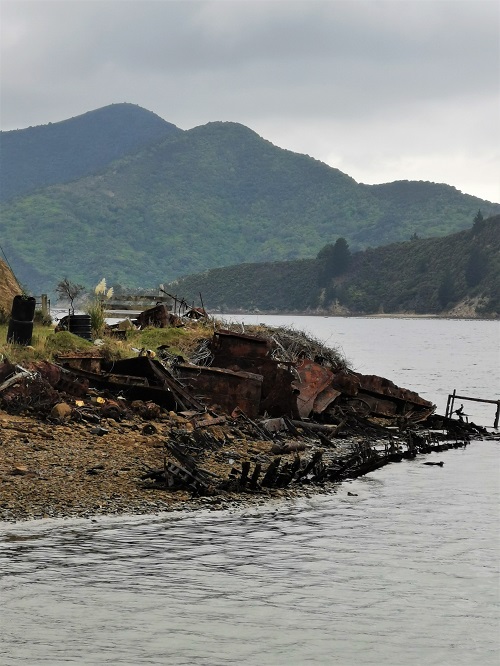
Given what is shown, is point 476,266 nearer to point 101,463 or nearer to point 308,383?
point 308,383

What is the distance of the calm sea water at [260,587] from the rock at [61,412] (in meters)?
5.02

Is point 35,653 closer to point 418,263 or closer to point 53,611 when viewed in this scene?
point 53,611

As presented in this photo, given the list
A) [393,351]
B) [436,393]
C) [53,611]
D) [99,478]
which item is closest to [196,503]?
[99,478]

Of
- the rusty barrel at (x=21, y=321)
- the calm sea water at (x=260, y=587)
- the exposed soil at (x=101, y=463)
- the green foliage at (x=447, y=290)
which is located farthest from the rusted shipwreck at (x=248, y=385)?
the green foliage at (x=447, y=290)

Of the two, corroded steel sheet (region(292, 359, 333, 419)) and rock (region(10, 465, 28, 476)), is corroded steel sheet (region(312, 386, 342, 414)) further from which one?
rock (region(10, 465, 28, 476))

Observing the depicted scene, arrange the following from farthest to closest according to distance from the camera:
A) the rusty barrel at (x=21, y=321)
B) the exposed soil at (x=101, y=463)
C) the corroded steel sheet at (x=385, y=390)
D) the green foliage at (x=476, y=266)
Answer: the green foliage at (x=476, y=266)
the corroded steel sheet at (x=385, y=390)
the rusty barrel at (x=21, y=321)
the exposed soil at (x=101, y=463)

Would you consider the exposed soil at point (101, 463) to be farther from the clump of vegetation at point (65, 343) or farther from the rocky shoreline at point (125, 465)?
the clump of vegetation at point (65, 343)

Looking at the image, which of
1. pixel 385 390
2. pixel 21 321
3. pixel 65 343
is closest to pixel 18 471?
pixel 21 321

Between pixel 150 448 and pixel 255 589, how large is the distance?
599cm

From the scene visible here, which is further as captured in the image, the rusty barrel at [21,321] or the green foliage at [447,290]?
the green foliage at [447,290]

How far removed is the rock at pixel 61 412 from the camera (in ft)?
57.8

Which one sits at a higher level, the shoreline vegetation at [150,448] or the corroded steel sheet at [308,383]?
the corroded steel sheet at [308,383]

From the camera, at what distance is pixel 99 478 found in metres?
14.2

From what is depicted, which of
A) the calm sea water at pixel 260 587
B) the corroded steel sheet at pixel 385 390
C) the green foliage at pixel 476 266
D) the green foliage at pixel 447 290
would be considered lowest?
the calm sea water at pixel 260 587
